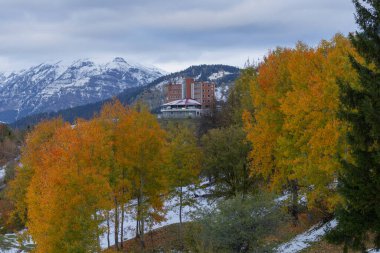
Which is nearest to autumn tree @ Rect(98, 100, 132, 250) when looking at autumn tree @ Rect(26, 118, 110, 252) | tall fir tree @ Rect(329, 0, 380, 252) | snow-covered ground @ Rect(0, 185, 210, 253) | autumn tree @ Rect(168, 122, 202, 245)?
autumn tree @ Rect(26, 118, 110, 252)

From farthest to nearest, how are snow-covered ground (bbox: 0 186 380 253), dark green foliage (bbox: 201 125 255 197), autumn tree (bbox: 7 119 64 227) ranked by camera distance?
autumn tree (bbox: 7 119 64 227), dark green foliage (bbox: 201 125 255 197), snow-covered ground (bbox: 0 186 380 253)

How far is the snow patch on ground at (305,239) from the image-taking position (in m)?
24.2

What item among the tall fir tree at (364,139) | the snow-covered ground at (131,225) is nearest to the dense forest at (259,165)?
the tall fir tree at (364,139)

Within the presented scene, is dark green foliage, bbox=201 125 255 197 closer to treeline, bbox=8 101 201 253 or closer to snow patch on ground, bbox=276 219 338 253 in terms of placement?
treeline, bbox=8 101 201 253

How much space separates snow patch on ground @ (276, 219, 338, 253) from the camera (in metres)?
24.2

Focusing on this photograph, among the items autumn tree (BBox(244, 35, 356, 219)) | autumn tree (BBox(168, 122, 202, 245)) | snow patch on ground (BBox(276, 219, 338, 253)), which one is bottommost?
snow patch on ground (BBox(276, 219, 338, 253))

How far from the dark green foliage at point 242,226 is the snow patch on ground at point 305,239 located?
126 inches

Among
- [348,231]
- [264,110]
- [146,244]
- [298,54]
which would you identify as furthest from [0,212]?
[348,231]

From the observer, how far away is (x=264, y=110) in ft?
97.2

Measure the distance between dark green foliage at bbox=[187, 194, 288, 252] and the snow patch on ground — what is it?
10.5ft

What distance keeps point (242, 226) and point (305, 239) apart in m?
5.93

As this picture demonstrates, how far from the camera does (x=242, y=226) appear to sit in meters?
21.2

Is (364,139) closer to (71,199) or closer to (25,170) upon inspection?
(71,199)

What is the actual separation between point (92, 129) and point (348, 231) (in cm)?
1778
